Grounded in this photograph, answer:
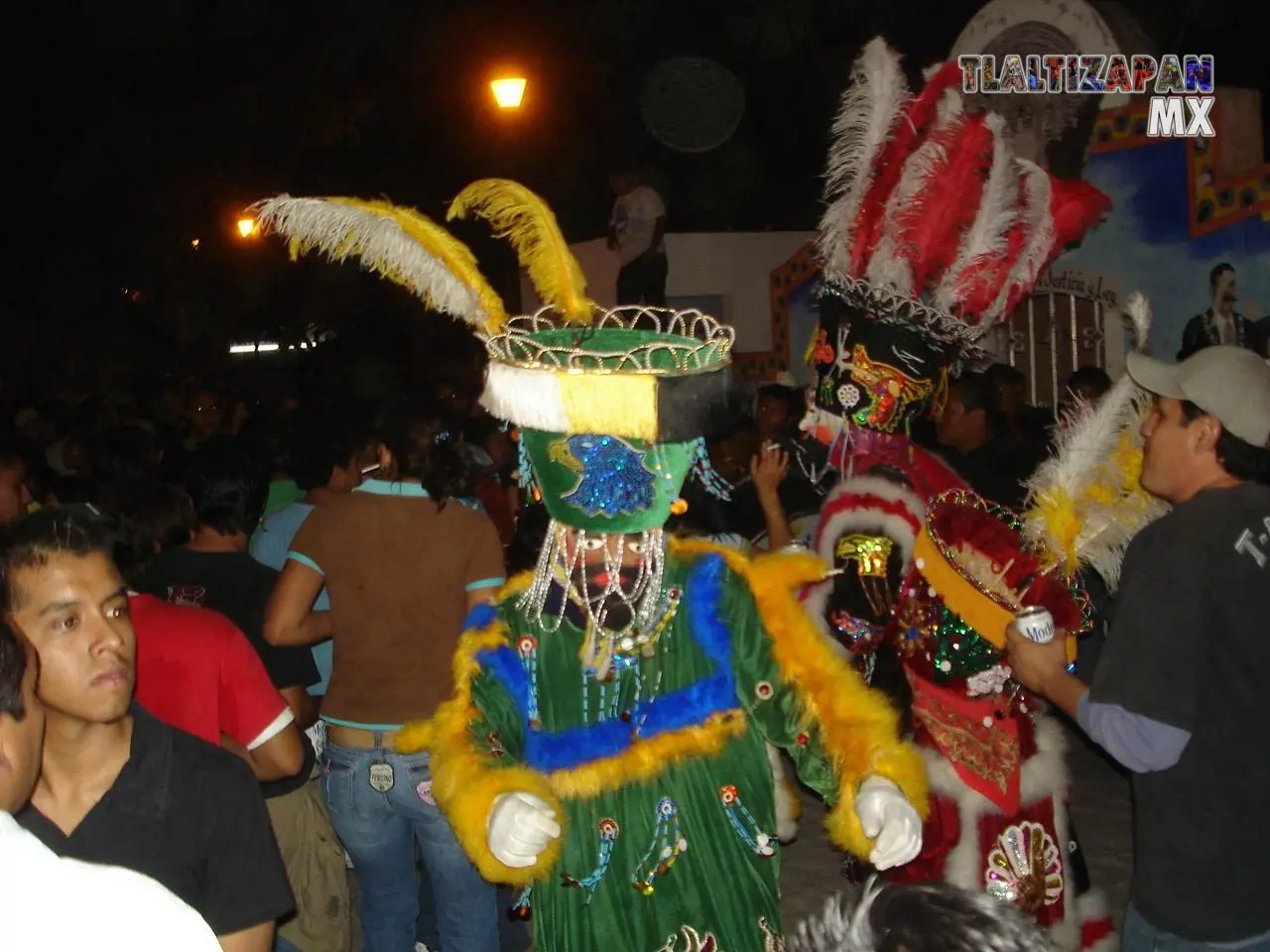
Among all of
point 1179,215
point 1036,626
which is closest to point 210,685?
point 1036,626

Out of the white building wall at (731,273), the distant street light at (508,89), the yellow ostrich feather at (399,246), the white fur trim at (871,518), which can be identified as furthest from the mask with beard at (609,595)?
the white building wall at (731,273)

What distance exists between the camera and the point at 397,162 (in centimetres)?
1831

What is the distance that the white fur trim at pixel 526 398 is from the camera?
2916 millimetres

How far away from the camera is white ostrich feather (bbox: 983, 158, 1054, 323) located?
4.30 m

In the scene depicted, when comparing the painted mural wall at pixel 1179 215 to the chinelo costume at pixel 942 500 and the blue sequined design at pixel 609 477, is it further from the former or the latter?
the blue sequined design at pixel 609 477

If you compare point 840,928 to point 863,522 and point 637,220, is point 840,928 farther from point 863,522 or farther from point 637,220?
point 637,220

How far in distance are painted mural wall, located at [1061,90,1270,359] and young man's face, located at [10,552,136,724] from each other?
25.8ft

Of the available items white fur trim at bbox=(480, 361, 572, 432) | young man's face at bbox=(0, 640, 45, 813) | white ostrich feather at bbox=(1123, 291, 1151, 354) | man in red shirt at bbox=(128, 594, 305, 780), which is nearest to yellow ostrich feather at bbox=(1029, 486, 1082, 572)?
white ostrich feather at bbox=(1123, 291, 1151, 354)

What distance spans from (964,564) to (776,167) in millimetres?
15968

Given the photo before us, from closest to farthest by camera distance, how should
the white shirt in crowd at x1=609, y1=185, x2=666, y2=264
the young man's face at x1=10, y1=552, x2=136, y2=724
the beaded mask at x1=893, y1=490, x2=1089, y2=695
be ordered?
the young man's face at x1=10, y1=552, x2=136, y2=724, the beaded mask at x1=893, y1=490, x2=1089, y2=695, the white shirt in crowd at x1=609, y1=185, x2=666, y2=264

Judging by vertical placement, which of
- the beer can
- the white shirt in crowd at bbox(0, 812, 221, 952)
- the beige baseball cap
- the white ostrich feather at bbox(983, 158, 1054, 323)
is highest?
the white ostrich feather at bbox(983, 158, 1054, 323)

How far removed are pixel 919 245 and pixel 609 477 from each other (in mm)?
1798

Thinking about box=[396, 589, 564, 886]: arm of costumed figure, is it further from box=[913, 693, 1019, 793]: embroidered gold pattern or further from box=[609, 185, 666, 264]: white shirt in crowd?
box=[609, 185, 666, 264]: white shirt in crowd

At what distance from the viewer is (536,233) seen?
3.35 meters
